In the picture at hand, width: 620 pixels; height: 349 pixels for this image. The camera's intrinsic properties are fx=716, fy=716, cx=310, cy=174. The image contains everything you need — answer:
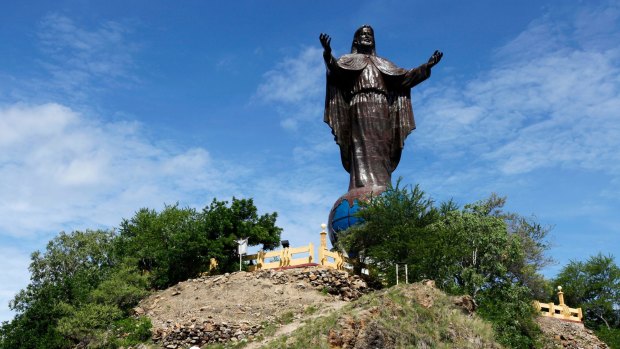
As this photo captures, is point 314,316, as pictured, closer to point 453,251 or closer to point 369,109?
point 453,251

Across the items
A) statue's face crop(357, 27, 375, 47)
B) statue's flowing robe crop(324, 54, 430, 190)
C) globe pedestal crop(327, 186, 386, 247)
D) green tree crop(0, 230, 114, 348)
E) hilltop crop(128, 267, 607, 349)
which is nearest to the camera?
hilltop crop(128, 267, 607, 349)

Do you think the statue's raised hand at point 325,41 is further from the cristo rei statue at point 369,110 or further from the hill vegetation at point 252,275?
the hill vegetation at point 252,275

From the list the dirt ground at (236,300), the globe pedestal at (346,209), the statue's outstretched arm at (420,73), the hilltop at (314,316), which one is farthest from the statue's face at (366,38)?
the dirt ground at (236,300)

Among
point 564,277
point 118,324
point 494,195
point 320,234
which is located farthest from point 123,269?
point 564,277

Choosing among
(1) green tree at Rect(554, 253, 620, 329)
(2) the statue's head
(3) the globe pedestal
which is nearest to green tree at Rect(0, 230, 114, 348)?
(3) the globe pedestal

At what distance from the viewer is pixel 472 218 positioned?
82.5 ft

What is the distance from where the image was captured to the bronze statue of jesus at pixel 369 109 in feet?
100

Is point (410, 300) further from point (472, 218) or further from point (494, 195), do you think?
point (494, 195)

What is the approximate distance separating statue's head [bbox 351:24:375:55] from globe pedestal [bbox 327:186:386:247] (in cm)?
703

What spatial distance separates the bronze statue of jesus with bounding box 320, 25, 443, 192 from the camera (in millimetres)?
30484

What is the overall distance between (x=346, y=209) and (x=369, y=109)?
196 inches

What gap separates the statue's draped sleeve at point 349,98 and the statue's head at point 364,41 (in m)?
0.76

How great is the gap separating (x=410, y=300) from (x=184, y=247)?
11.4 meters

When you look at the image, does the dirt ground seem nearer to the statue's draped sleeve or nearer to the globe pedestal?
the globe pedestal
